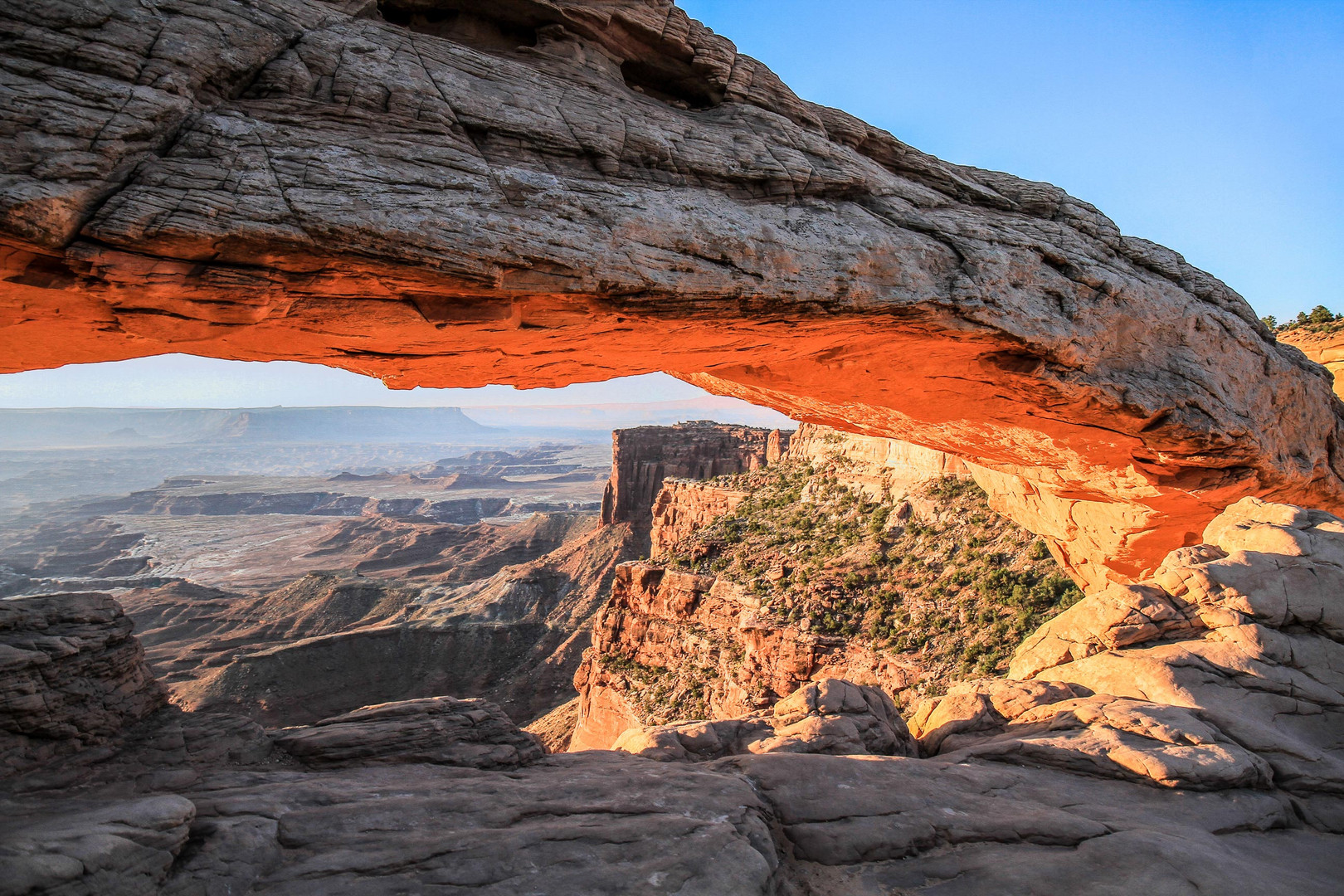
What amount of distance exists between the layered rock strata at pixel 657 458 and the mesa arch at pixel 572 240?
207ft

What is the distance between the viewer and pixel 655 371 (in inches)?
585

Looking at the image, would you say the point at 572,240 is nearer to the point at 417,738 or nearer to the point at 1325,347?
the point at 417,738

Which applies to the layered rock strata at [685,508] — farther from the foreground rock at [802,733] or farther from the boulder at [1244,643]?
the boulder at [1244,643]

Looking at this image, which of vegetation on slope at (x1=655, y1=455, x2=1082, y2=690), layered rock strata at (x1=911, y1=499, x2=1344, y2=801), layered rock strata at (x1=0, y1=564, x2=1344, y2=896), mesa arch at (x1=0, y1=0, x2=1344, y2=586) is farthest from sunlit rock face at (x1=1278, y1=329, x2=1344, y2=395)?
layered rock strata at (x1=0, y1=564, x2=1344, y2=896)

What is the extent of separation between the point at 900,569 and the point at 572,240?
2422 centimetres

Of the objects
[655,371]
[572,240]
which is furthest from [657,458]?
[572,240]

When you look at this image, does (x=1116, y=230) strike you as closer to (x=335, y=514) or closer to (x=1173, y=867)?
(x=1173, y=867)

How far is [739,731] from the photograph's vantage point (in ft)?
41.5

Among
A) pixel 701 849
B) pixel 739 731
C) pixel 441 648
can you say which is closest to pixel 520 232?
pixel 701 849

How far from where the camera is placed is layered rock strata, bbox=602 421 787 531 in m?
79.8

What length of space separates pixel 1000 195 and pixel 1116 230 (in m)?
3.28

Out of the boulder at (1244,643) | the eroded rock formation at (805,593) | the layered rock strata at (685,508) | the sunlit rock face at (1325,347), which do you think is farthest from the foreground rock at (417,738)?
the layered rock strata at (685,508)

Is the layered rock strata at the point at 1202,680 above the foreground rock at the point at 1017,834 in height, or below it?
above

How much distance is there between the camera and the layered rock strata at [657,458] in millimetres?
79812
